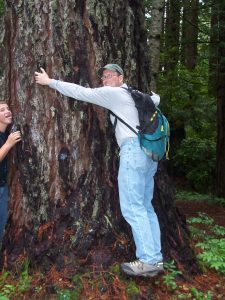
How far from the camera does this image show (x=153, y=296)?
15.2 feet

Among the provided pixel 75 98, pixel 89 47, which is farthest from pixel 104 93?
pixel 89 47

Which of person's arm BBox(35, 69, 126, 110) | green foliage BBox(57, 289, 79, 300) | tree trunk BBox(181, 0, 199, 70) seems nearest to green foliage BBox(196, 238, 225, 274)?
green foliage BBox(57, 289, 79, 300)

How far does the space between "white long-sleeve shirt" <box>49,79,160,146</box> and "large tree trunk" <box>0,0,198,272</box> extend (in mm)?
277

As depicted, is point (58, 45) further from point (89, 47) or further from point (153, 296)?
point (153, 296)

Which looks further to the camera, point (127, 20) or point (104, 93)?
point (127, 20)

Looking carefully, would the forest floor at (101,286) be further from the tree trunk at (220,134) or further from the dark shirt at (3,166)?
the tree trunk at (220,134)

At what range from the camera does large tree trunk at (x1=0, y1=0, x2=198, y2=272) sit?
482cm

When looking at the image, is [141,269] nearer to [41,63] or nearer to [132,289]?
[132,289]

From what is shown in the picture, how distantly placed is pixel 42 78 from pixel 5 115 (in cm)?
62

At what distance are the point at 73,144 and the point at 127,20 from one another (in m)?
1.51

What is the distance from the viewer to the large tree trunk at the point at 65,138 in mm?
4824

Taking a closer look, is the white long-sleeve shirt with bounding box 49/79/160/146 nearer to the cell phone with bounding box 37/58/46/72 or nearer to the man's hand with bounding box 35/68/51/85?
the man's hand with bounding box 35/68/51/85

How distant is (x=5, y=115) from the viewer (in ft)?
16.4

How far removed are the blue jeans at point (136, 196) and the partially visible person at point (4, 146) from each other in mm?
1238
